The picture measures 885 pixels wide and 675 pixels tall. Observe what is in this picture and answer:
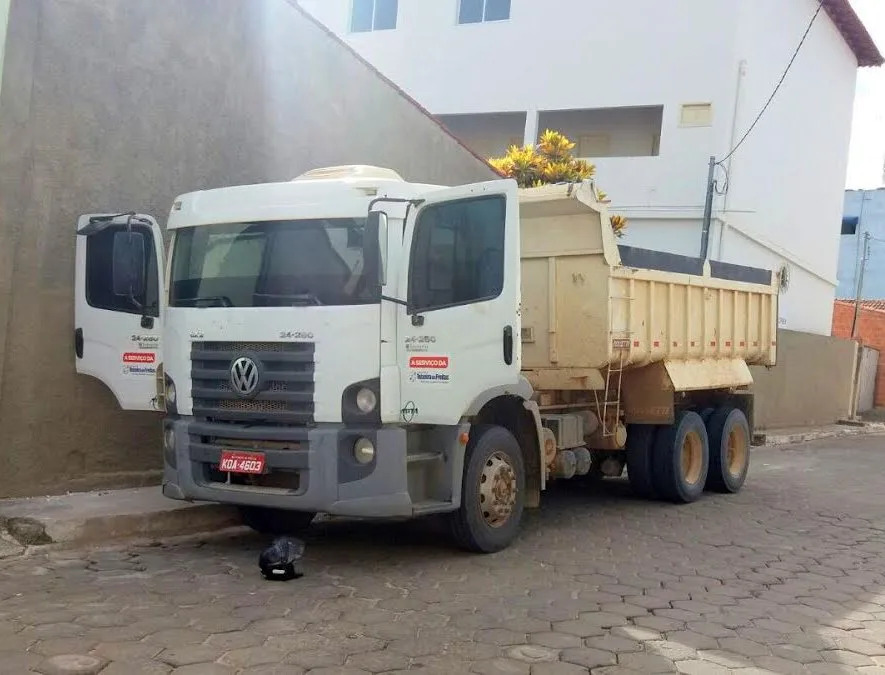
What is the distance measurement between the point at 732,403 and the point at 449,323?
619 cm

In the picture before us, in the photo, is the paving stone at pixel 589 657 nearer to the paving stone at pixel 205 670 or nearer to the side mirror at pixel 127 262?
the paving stone at pixel 205 670

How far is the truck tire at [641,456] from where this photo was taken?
969 cm

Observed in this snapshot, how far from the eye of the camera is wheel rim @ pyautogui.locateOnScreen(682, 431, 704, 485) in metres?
10.1

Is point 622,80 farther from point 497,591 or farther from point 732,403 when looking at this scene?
point 497,591

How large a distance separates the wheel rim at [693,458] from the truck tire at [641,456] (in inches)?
22.3

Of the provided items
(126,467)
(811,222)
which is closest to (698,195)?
(811,222)

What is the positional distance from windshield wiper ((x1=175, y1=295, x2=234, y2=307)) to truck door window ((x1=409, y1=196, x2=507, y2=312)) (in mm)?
1307

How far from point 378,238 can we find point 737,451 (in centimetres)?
691

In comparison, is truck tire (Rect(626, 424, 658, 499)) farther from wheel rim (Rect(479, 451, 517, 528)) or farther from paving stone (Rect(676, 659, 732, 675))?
paving stone (Rect(676, 659, 732, 675))

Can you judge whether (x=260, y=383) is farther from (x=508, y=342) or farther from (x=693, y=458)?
(x=693, y=458)

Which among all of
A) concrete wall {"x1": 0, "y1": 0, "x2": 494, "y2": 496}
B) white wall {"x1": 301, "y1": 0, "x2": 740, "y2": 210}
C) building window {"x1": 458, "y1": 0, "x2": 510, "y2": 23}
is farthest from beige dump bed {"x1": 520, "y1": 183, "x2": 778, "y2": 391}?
building window {"x1": 458, "y1": 0, "x2": 510, "y2": 23}

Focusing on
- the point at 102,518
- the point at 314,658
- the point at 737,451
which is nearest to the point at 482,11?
the point at 737,451

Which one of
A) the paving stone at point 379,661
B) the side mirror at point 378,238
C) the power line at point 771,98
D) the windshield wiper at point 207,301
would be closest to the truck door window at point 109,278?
the windshield wiper at point 207,301

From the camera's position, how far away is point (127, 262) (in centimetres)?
716
